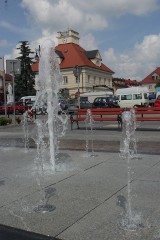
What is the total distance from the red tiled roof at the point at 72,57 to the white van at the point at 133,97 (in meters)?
34.4

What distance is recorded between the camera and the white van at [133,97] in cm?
4156

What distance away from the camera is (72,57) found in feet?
259

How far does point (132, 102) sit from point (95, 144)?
105 ft

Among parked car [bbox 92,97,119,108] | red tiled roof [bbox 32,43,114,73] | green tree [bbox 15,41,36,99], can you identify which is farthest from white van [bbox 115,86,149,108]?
red tiled roof [bbox 32,43,114,73]

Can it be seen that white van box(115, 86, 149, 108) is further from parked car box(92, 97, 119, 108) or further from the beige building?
the beige building

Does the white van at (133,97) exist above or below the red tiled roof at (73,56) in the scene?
below

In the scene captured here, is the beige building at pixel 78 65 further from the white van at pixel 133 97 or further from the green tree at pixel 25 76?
the white van at pixel 133 97

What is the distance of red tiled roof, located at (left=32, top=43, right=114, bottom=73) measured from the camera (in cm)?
7762

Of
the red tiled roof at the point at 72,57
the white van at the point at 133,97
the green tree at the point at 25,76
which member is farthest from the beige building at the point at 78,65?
the white van at the point at 133,97

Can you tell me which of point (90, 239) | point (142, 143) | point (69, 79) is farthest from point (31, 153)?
point (69, 79)

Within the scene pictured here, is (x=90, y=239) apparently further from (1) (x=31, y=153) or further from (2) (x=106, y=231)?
(1) (x=31, y=153)

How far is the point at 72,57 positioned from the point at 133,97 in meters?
38.7

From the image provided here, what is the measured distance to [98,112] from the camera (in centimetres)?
1569

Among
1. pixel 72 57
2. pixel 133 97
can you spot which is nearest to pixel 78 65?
pixel 72 57
